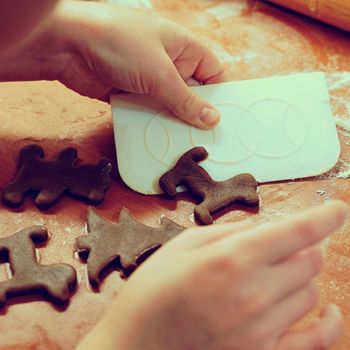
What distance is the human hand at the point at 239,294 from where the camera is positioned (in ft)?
2.26

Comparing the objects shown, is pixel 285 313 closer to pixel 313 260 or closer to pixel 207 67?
pixel 313 260

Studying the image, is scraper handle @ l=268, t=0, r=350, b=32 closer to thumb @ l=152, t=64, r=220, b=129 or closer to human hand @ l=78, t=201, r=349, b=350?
thumb @ l=152, t=64, r=220, b=129

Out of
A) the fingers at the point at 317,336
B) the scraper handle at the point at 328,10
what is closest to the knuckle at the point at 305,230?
the fingers at the point at 317,336

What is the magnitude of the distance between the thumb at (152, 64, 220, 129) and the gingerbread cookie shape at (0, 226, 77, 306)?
31cm

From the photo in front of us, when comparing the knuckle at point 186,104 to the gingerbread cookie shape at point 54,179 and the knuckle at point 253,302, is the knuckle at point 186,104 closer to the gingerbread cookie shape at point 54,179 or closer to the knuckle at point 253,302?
the gingerbread cookie shape at point 54,179

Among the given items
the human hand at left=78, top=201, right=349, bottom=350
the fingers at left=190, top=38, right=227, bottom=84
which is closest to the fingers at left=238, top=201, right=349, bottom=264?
the human hand at left=78, top=201, right=349, bottom=350

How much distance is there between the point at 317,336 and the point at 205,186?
35 cm

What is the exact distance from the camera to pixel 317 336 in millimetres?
724

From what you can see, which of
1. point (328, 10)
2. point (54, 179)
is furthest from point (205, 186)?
point (328, 10)

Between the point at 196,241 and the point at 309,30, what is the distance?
0.69 meters

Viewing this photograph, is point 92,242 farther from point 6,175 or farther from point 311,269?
point 311,269

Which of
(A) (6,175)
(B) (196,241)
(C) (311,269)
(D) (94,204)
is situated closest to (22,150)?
(A) (6,175)

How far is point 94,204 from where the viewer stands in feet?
3.33

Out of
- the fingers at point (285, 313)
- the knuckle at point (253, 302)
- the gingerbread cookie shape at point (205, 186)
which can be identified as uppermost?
the knuckle at point (253, 302)
